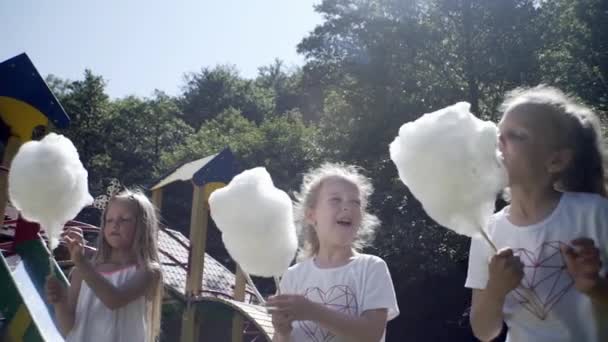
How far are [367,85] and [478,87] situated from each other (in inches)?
104

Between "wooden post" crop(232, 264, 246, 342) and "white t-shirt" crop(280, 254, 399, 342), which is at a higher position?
"white t-shirt" crop(280, 254, 399, 342)

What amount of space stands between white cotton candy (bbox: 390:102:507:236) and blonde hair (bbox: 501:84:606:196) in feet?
0.95

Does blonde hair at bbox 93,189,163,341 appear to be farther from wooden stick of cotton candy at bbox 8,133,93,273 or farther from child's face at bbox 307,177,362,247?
child's face at bbox 307,177,362,247

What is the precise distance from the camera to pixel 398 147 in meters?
1.79

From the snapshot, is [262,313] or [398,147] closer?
[398,147]

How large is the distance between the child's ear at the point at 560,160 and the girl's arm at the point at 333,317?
822mm

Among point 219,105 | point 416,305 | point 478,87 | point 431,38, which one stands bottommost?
point 416,305

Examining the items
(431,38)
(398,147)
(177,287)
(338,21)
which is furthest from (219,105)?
(398,147)

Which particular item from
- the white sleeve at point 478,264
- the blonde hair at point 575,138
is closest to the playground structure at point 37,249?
the white sleeve at point 478,264

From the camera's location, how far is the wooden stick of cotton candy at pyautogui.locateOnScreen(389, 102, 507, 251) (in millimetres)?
1605

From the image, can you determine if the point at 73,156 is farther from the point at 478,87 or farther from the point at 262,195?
the point at 478,87

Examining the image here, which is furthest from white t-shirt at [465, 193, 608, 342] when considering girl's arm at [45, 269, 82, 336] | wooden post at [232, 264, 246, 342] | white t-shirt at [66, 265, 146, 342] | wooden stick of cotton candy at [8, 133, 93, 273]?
wooden post at [232, 264, 246, 342]

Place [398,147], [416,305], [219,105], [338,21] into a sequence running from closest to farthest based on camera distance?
[398,147] < [416,305] < [338,21] < [219,105]

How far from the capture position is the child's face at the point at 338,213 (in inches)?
101
